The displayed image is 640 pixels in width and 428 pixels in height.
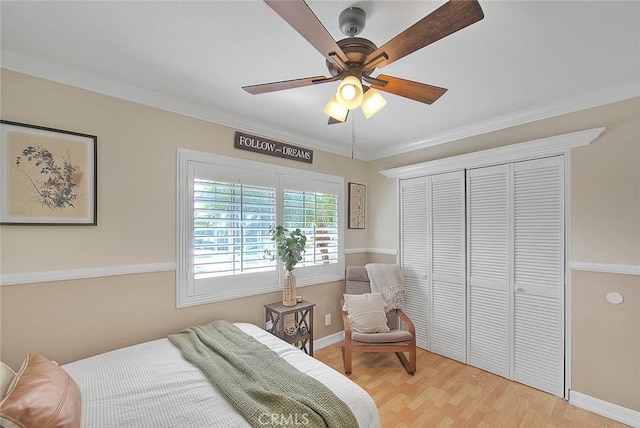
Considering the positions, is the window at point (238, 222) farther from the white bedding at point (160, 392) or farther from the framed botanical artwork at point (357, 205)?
the white bedding at point (160, 392)

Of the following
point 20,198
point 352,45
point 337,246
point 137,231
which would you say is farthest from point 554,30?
point 20,198

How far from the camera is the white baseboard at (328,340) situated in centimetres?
333

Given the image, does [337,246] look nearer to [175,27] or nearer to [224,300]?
[224,300]

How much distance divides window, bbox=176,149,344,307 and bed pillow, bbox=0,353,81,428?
40.1 inches

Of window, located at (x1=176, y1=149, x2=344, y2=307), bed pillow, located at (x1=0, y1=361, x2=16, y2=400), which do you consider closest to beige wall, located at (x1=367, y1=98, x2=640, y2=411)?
window, located at (x1=176, y1=149, x2=344, y2=307)

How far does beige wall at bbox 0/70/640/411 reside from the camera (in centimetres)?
180

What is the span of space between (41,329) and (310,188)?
2497 millimetres

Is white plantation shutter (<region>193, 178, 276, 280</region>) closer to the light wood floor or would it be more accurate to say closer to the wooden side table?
the wooden side table

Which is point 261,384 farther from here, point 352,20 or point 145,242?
point 352,20

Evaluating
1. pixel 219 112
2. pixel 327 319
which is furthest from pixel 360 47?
pixel 327 319

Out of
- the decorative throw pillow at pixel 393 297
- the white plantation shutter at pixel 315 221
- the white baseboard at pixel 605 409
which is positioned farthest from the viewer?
the decorative throw pillow at pixel 393 297

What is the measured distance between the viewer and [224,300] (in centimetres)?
261

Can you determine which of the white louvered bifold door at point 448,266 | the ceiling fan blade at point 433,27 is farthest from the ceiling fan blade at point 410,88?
the white louvered bifold door at point 448,266

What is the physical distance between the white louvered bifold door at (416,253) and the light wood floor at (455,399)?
1.69 ft
